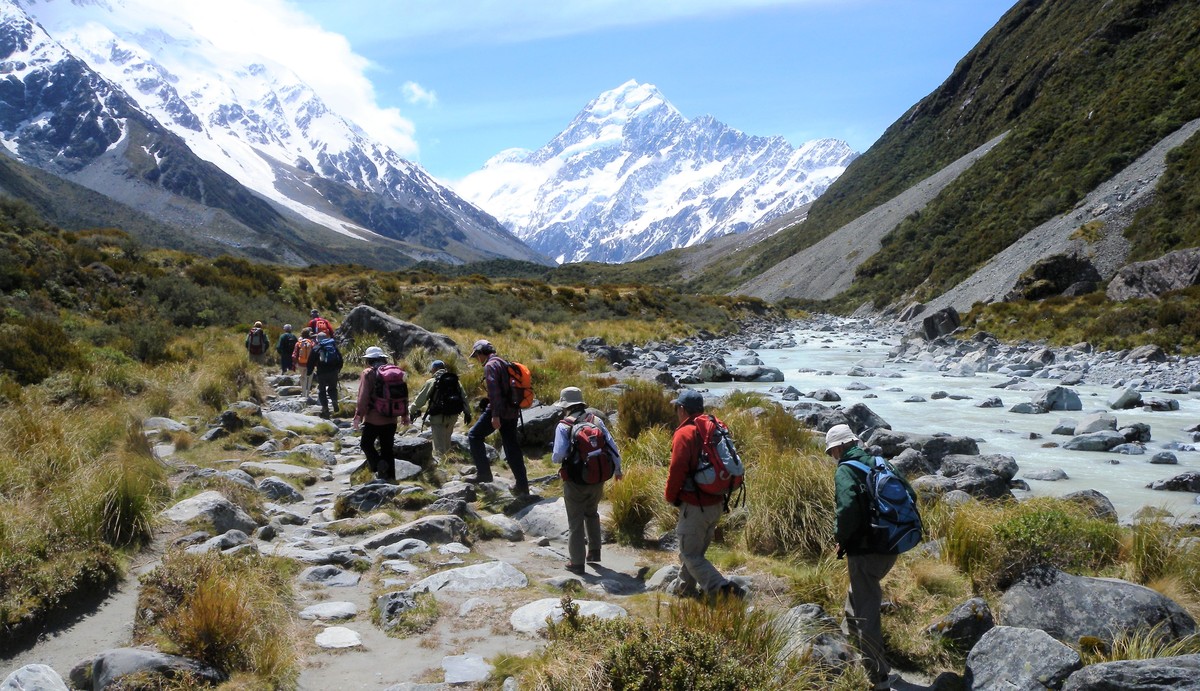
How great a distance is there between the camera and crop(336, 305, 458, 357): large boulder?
21219 mm

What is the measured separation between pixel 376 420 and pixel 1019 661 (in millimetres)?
7557

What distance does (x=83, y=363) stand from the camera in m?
13.5

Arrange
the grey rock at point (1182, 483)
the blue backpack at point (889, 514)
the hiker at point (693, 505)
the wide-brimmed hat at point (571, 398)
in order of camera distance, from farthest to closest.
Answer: the grey rock at point (1182, 483) < the wide-brimmed hat at point (571, 398) < the hiker at point (693, 505) < the blue backpack at point (889, 514)

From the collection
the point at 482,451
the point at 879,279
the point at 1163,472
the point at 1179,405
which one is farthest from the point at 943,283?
the point at 482,451

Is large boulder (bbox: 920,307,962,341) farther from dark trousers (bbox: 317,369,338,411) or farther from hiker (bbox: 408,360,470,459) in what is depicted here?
hiker (bbox: 408,360,470,459)

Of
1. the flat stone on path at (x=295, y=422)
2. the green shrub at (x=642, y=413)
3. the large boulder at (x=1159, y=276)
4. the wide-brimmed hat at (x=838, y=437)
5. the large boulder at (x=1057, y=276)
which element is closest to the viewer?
the wide-brimmed hat at (x=838, y=437)

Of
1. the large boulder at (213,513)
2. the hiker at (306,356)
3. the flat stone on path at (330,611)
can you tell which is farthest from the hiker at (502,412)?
the hiker at (306,356)

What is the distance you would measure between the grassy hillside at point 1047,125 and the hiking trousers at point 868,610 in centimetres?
3624

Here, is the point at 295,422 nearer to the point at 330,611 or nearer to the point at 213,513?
the point at 213,513

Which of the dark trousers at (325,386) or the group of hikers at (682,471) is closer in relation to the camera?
the group of hikers at (682,471)

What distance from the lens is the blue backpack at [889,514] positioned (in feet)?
14.5

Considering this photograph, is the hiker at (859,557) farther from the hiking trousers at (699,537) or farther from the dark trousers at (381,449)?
the dark trousers at (381,449)

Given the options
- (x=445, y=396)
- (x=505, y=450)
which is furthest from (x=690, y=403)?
(x=445, y=396)

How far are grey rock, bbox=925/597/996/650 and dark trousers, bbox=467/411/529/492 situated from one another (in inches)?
204
